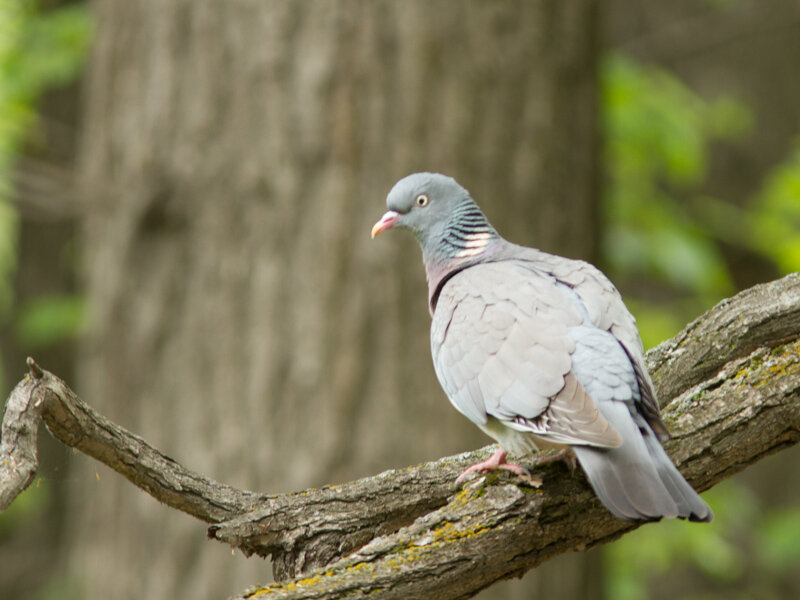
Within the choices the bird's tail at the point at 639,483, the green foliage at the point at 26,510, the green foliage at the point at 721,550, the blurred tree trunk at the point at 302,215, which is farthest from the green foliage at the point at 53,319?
the bird's tail at the point at 639,483

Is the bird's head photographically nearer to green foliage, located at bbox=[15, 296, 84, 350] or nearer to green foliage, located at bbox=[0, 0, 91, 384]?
green foliage, located at bbox=[0, 0, 91, 384]

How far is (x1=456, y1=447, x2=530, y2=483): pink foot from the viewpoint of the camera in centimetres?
260

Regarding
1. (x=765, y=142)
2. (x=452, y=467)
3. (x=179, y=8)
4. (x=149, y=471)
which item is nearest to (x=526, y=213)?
(x=179, y=8)

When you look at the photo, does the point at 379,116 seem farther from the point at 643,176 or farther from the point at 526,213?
the point at 643,176

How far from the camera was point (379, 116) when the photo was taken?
5.16m

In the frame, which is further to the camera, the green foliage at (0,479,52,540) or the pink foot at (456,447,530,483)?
the green foliage at (0,479,52,540)

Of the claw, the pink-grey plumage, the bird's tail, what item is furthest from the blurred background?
the bird's tail

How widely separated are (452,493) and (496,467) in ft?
0.65

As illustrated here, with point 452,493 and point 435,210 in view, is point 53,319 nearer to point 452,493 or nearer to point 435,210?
point 435,210

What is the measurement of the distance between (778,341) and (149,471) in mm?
1943

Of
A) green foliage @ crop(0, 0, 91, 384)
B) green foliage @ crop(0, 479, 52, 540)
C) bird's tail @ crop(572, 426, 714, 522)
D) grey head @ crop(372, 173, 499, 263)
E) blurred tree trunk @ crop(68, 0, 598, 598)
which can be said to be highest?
green foliage @ crop(0, 0, 91, 384)

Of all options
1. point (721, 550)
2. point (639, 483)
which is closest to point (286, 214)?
point (639, 483)

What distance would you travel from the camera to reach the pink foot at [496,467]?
Result: 2.60 m

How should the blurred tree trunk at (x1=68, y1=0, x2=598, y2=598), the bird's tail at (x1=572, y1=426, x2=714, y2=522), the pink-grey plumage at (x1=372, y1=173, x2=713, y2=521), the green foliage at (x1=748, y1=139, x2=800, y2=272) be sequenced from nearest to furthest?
the bird's tail at (x1=572, y1=426, x2=714, y2=522), the pink-grey plumage at (x1=372, y1=173, x2=713, y2=521), the blurred tree trunk at (x1=68, y1=0, x2=598, y2=598), the green foliage at (x1=748, y1=139, x2=800, y2=272)
